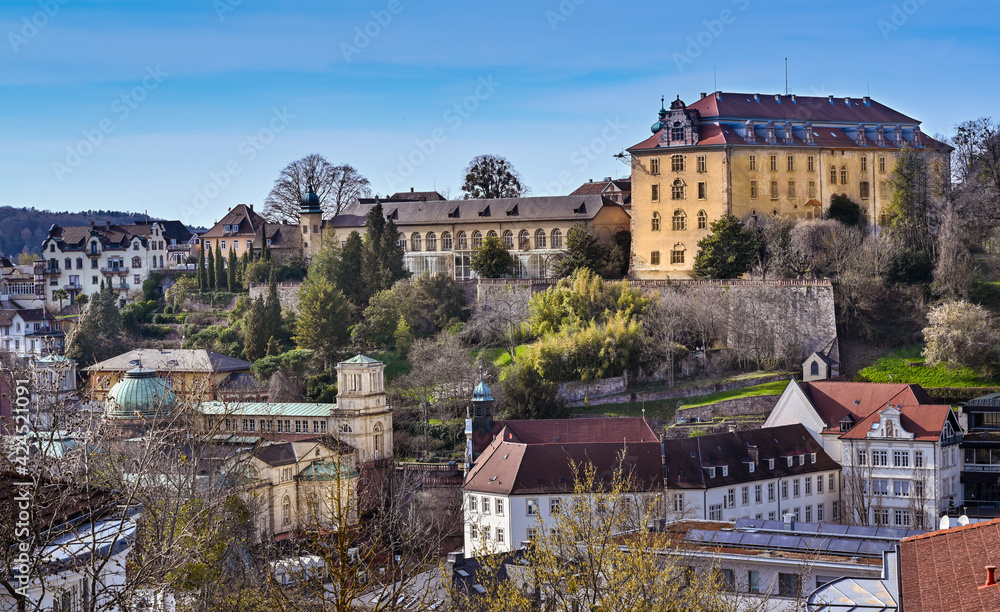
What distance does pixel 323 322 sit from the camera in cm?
6162

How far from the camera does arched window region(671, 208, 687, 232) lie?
61.8m

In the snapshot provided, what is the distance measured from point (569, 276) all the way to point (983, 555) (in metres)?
43.6

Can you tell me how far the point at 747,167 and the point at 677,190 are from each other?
3299mm

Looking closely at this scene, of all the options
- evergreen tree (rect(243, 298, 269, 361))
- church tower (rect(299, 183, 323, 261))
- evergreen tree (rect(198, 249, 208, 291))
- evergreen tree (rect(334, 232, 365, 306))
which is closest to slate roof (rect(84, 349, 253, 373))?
evergreen tree (rect(243, 298, 269, 361))

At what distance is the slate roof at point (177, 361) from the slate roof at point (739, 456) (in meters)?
24.0

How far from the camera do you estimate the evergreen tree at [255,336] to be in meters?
64.2

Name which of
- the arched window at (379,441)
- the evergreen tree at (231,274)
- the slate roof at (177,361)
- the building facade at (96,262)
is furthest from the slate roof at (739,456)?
the building facade at (96,262)

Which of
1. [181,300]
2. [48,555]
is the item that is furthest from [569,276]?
[48,555]

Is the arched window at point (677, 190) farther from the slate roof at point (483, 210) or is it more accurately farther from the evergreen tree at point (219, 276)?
the evergreen tree at point (219, 276)

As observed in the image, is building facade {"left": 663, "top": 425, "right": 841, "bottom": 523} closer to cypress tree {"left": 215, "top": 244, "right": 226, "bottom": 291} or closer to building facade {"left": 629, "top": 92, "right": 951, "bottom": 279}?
building facade {"left": 629, "top": 92, "right": 951, "bottom": 279}

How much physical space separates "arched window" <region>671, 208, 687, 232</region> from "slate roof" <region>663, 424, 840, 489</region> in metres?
15.4

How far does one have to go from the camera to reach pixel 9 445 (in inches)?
584

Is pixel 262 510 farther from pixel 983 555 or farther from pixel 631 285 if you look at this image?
pixel 983 555

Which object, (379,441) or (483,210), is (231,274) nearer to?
(483,210)
